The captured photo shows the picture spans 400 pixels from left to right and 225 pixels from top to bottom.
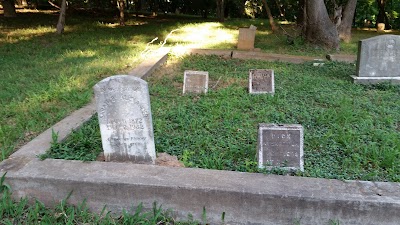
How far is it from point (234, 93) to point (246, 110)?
2.52 ft

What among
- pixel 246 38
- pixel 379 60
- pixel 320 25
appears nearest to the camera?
pixel 379 60

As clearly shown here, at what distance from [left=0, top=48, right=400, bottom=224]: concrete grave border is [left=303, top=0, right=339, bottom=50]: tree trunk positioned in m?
7.88

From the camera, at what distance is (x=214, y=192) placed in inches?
104

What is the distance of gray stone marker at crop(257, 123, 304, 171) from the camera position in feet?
10.1

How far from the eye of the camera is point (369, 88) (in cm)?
632

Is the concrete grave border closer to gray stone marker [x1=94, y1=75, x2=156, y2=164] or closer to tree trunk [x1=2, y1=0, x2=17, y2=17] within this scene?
gray stone marker [x1=94, y1=75, x2=156, y2=164]

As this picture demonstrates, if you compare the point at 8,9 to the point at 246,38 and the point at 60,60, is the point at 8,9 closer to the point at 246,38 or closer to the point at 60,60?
the point at 60,60

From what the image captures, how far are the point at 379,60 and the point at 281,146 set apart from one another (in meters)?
4.51

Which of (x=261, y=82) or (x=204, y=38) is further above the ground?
(x=204, y=38)

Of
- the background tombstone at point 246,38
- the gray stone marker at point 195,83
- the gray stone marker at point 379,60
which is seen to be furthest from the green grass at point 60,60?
the gray stone marker at point 379,60

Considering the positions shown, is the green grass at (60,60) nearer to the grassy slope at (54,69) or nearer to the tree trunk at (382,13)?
the grassy slope at (54,69)

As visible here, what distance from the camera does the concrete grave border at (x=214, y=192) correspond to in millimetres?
2561

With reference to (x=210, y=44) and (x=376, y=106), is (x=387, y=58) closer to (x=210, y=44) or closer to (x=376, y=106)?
(x=376, y=106)

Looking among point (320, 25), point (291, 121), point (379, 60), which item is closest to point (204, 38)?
point (320, 25)
